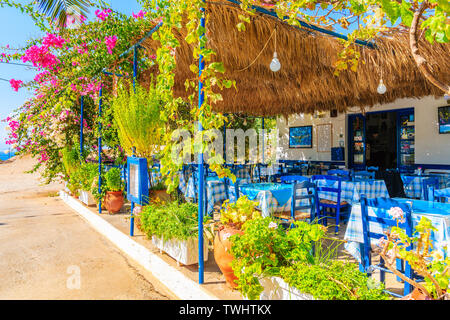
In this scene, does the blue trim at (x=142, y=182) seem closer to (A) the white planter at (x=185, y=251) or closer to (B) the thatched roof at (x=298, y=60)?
(A) the white planter at (x=185, y=251)

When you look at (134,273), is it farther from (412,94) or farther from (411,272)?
(412,94)

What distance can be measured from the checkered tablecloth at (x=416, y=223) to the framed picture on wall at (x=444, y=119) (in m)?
4.95

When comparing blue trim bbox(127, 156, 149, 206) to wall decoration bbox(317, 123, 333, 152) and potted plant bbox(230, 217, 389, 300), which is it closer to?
potted plant bbox(230, 217, 389, 300)

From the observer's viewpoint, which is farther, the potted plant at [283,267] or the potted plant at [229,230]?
the potted plant at [229,230]

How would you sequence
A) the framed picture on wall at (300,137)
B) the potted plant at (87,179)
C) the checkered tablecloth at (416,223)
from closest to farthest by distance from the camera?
the checkered tablecloth at (416,223), the potted plant at (87,179), the framed picture on wall at (300,137)

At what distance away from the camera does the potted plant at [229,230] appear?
7.46ft

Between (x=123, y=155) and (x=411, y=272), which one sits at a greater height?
(x=123, y=155)

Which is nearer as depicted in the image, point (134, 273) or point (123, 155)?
point (134, 273)

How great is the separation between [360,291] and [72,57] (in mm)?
5203

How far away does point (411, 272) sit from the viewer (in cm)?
208

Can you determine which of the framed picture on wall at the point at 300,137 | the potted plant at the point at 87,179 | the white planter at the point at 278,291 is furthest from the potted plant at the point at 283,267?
the framed picture on wall at the point at 300,137

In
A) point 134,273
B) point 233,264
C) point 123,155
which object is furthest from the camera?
point 123,155

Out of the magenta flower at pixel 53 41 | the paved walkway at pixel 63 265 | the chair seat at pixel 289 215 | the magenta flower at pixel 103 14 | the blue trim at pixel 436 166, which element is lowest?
the paved walkway at pixel 63 265

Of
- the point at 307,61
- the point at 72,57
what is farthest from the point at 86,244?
the point at 307,61
